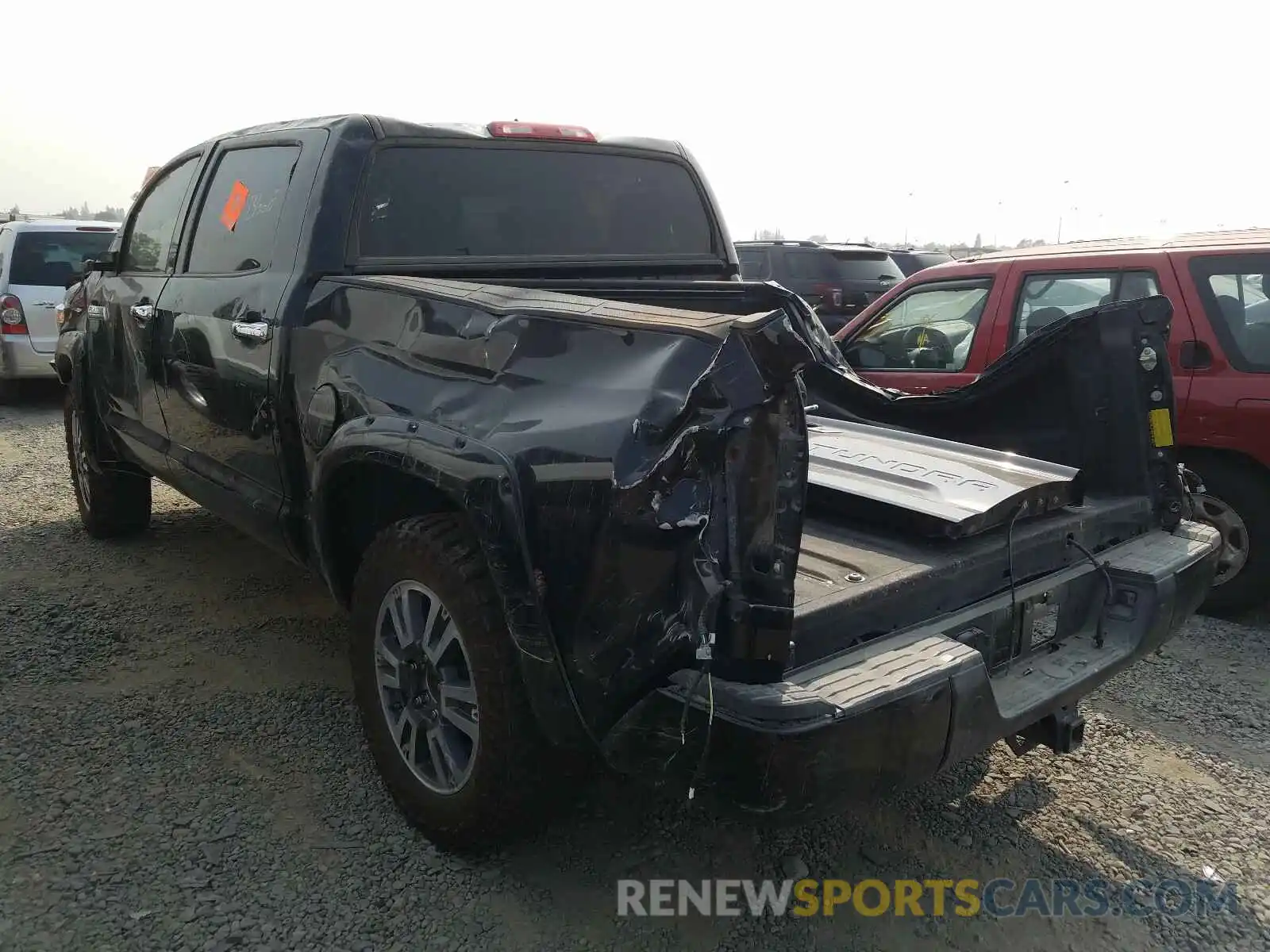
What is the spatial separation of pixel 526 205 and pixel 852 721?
2535 mm

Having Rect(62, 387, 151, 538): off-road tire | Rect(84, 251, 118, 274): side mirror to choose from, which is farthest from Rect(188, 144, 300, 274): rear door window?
Rect(62, 387, 151, 538): off-road tire

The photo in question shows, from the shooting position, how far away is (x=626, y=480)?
2.01 meters

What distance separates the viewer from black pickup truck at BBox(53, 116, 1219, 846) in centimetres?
204

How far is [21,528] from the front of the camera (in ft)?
19.1

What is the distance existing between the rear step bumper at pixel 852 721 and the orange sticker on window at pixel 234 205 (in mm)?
2675

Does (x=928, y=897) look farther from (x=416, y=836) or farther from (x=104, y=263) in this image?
(x=104, y=263)

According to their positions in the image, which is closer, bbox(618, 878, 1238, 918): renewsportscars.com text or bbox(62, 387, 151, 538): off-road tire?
bbox(618, 878, 1238, 918): renewsportscars.com text

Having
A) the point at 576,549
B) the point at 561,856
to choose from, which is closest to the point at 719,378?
the point at 576,549

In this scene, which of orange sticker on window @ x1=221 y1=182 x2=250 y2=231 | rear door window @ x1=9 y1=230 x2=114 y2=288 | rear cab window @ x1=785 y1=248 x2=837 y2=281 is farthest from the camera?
rear cab window @ x1=785 y1=248 x2=837 y2=281

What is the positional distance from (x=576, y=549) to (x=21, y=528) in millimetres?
5028

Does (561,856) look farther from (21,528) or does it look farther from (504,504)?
(21,528)

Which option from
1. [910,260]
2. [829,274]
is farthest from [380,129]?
[910,260]

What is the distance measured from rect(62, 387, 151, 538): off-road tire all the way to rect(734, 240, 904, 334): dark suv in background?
8.12 m

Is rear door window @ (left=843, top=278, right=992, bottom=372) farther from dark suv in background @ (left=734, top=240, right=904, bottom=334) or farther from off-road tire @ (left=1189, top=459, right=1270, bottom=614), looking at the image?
dark suv in background @ (left=734, top=240, right=904, bottom=334)
